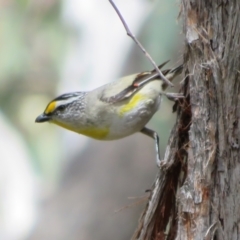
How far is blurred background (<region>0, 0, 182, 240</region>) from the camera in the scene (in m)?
4.83

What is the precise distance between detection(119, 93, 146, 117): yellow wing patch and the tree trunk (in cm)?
Result: 77

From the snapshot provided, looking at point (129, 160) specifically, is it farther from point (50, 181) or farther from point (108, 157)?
point (50, 181)

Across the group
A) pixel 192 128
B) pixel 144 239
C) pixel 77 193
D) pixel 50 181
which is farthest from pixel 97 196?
pixel 192 128

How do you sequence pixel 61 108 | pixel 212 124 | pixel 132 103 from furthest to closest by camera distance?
pixel 61 108 → pixel 132 103 → pixel 212 124

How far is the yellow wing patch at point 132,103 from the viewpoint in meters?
3.29

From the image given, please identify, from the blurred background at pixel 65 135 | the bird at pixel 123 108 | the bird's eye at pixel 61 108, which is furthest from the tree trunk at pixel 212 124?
the blurred background at pixel 65 135

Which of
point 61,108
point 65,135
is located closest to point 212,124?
point 61,108

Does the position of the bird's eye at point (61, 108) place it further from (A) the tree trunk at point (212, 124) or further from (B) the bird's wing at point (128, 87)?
(A) the tree trunk at point (212, 124)

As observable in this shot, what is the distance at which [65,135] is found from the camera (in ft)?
18.0

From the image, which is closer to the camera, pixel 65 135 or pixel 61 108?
pixel 61 108

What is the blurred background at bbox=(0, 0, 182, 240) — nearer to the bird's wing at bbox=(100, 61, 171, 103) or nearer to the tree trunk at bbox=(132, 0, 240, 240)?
the bird's wing at bbox=(100, 61, 171, 103)

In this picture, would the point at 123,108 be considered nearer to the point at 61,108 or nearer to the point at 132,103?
the point at 132,103

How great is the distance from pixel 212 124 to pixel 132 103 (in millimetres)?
937

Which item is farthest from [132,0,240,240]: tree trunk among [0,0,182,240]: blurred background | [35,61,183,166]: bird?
[0,0,182,240]: blurred background
